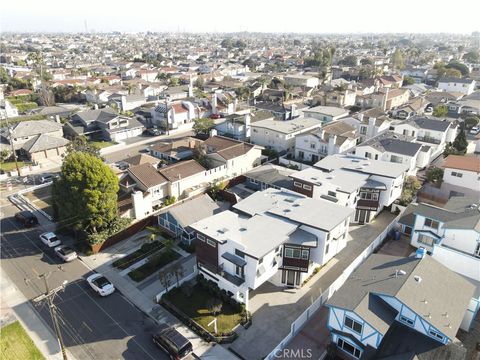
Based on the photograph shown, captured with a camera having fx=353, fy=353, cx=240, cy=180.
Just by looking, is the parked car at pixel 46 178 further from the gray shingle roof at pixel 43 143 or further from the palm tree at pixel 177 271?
the palm tree at pixel 177 271

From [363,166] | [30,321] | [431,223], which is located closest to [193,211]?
[30,321]

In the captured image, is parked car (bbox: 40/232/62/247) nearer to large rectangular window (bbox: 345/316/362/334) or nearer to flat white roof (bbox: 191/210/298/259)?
flat white roof (bbox: 191/210/298/259)

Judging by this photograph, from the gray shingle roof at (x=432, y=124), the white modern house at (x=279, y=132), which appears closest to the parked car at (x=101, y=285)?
the white modern house at (x=279, y=132)

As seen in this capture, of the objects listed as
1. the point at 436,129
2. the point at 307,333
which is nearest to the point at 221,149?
the point at 307,333

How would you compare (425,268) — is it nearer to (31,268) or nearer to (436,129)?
(31,268)

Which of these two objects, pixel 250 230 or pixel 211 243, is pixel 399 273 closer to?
pixel 250 230

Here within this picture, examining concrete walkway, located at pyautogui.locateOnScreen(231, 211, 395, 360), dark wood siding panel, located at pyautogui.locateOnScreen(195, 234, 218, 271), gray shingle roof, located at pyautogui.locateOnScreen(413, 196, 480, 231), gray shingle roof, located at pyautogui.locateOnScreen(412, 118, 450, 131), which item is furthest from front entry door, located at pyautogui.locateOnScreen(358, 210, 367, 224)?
gray shingle roof, located at pyautogui.locateOnScreen(412, 118, 450, 131)
